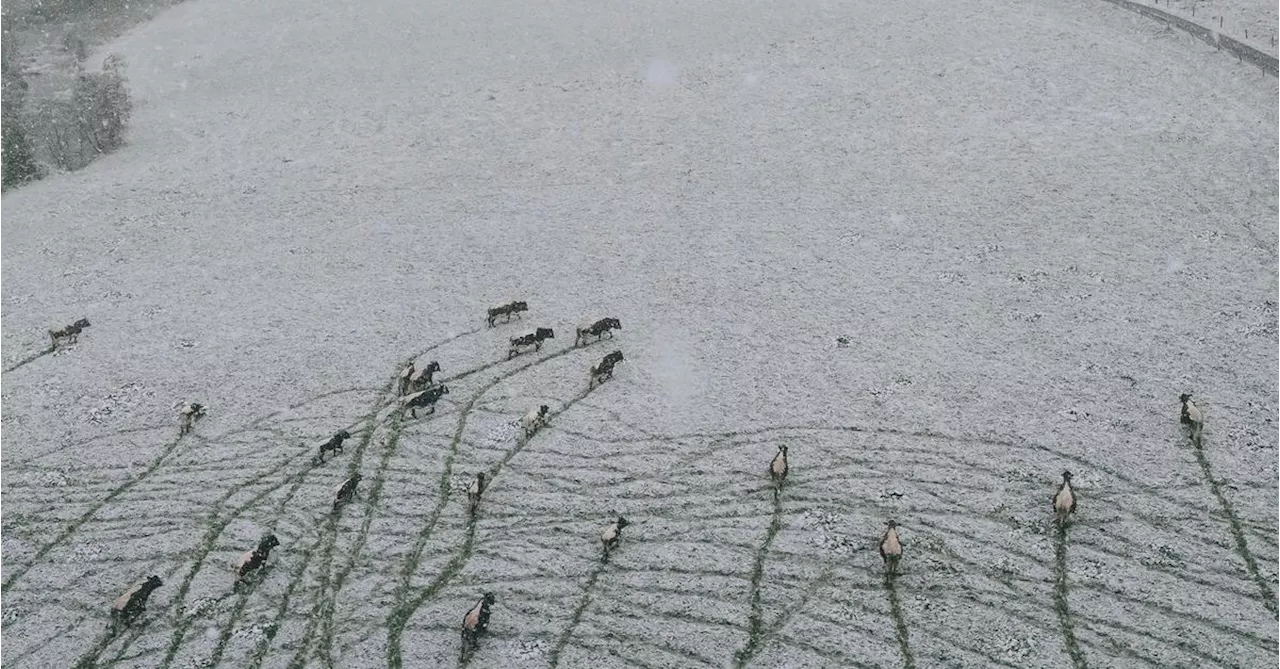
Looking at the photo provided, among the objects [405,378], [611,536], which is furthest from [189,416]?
[611,536]

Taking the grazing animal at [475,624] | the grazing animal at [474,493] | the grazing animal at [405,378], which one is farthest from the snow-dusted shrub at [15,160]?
the grazing animal at [475,624]

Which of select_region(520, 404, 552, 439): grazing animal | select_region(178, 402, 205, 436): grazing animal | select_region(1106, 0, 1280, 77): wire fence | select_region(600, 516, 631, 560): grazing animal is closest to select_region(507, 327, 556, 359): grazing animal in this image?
select_region(520, 404, 552, 439): grazing animal

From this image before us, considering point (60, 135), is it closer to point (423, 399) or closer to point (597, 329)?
point (423, 399)

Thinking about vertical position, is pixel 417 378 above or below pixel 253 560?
above

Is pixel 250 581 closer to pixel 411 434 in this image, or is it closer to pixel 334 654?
pixel 334 654

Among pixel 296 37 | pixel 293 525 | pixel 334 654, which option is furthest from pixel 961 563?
pixel 296 37

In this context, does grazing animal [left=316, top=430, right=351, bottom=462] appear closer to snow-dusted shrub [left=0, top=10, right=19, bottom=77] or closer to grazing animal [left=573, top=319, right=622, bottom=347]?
grazing animal [left=573, top=319, right=622, bottom=347]
